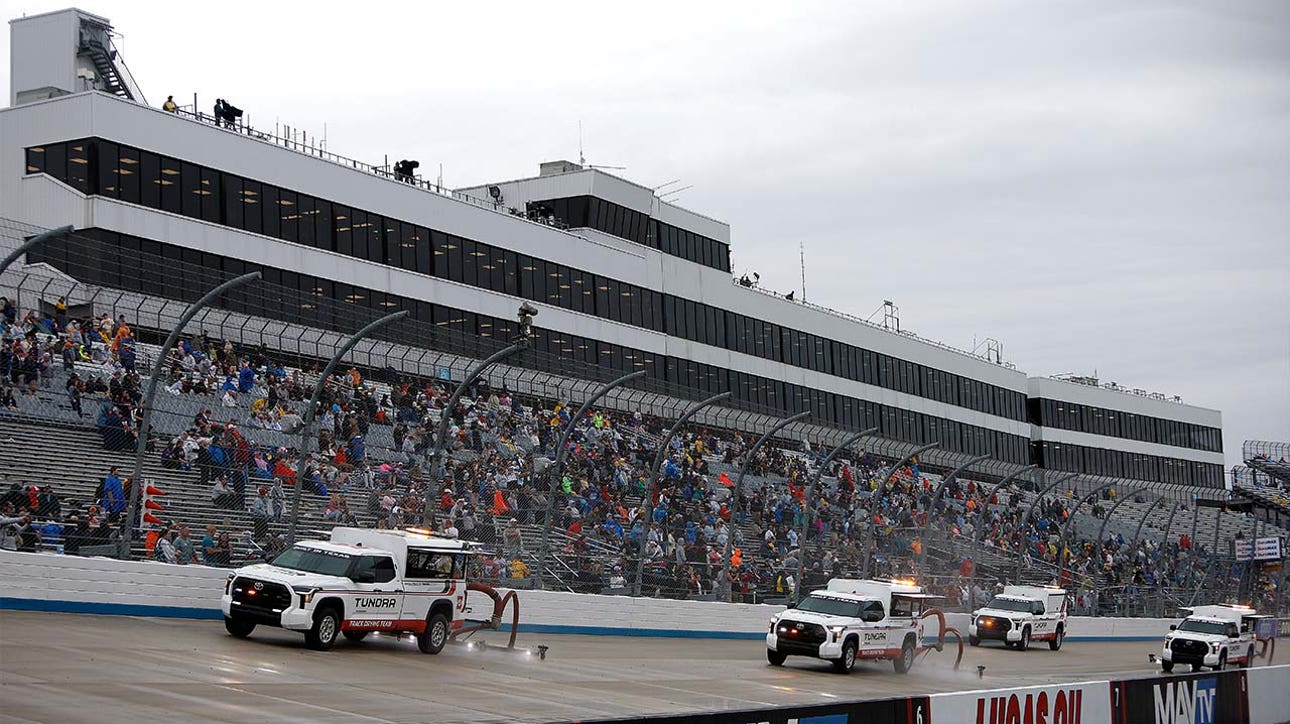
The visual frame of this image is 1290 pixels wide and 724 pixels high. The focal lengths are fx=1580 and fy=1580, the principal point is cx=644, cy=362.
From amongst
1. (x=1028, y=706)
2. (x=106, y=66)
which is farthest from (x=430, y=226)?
(x=1028, y=706)

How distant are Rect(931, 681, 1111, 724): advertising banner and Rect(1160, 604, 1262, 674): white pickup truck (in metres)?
20.5

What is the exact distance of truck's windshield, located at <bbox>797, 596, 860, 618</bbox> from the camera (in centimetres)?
2978

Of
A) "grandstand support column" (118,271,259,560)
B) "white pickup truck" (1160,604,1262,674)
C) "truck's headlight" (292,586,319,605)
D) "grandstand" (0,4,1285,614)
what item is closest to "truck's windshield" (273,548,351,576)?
"truck's headlight" (292,586,319,605)

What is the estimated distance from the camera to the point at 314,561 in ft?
77.7

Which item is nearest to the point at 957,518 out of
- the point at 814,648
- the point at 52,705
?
the point at 814,648

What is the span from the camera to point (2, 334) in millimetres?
24641

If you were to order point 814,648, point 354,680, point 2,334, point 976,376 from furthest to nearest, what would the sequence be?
point 976,376 → point 814,648 → point 2,334 → point 354,680

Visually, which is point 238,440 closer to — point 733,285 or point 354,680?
point 354,680

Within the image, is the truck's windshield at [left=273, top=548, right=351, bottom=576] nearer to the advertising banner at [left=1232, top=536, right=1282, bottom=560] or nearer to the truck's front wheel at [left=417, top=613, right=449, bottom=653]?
the truck's front wheel at [left=417, top=613, right=449, bottom=653]

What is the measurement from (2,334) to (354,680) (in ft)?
29.6

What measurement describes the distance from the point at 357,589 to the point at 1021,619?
25.3 metres

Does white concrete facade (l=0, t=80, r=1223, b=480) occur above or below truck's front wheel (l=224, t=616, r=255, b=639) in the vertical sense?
above

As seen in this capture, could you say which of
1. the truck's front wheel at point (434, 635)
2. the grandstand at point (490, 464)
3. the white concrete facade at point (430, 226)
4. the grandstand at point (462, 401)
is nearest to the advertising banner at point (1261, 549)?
the grandstand at point (462, 401)

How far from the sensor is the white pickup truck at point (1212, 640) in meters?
39.2
